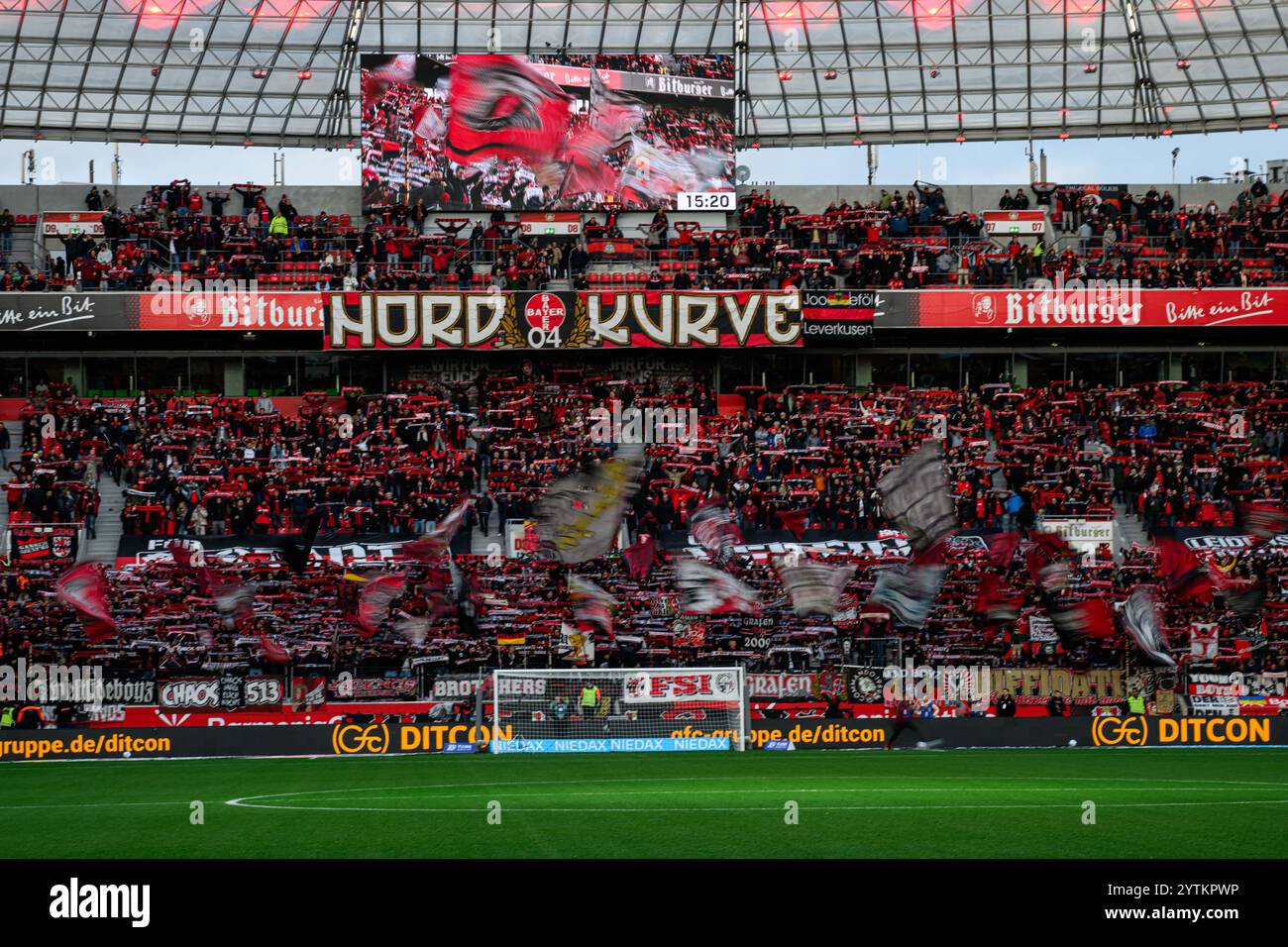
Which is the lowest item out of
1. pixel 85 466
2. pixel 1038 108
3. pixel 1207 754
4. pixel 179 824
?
pixel 1207 754

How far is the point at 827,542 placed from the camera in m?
39.8

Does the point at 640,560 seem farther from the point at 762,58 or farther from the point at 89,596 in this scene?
the point at 762,58

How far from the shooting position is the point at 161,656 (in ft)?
109

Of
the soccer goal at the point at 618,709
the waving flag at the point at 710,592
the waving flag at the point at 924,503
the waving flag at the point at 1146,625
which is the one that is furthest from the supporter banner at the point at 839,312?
the soccer goal at the point at 618,709

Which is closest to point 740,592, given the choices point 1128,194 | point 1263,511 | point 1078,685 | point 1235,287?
point 1078,685

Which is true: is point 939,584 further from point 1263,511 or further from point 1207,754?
point 1263,511

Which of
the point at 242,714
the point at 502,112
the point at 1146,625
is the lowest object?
the point at 242,714

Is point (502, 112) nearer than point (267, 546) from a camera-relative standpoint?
No

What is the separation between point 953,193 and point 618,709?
98.5 feet

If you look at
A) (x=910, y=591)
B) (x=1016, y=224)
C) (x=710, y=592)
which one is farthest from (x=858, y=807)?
(x=1016, y=224)

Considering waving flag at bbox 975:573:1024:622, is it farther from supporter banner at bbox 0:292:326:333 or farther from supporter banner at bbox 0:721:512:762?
supporter banner at bbox 0:292:326:333

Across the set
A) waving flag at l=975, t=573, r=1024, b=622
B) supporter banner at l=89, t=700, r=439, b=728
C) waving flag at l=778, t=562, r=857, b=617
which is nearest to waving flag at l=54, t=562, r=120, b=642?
supporter banner at l=89, t=700, r=439, b=728

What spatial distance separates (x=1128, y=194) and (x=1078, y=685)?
25819mm

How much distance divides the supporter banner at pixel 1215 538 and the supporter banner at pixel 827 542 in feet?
17.0
